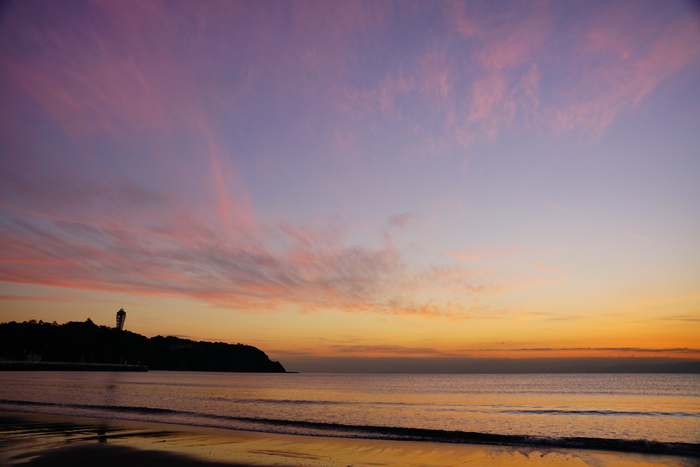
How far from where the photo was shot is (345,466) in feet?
48.3

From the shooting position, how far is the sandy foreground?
15180mm

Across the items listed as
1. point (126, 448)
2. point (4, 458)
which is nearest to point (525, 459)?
point (126, 448)

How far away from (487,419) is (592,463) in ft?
61.4

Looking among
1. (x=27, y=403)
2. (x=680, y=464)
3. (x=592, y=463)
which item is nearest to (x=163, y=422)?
(x=27, y=403)

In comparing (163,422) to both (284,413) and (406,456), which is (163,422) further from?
(406,456)

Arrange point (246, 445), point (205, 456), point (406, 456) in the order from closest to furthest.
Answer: point (205, 456)
point (406, 456)
point (246, 445)

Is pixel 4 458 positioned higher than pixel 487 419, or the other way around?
pixel 4 458

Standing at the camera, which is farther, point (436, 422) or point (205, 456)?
point (436, 422)

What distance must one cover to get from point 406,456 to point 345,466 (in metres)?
4.40

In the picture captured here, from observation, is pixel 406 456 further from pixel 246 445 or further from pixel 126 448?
pixel 126 448

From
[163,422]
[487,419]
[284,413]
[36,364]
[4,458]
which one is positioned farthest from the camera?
[36,364]

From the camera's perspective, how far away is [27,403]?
3550 centimetres

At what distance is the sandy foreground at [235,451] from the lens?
15180 mm

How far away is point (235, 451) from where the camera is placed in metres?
17.6
